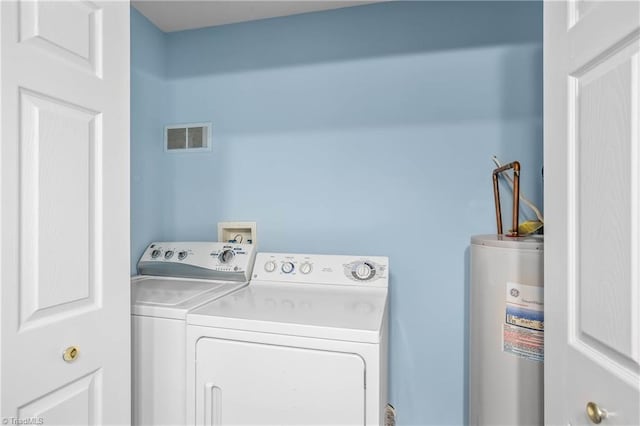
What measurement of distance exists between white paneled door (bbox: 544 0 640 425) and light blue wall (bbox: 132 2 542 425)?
85cm

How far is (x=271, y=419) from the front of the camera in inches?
44.5

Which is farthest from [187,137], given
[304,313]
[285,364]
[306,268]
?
Answer: [285,364]

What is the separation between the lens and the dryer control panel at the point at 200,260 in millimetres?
1810

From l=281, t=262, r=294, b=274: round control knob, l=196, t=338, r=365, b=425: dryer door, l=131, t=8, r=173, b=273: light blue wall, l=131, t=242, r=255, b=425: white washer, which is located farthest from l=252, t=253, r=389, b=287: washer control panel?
l=131, t=8, r=173, b=273: light blue wall

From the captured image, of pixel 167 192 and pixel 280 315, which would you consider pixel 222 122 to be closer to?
pixel 167 192

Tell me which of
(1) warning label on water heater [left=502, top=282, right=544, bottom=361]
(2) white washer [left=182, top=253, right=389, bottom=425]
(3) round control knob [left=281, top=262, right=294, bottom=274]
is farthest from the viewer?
(3) round control knob [left=281, top=262, right=294, bottom=274]

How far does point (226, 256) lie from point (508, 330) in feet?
4.48

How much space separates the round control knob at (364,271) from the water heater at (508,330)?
475 millimetres

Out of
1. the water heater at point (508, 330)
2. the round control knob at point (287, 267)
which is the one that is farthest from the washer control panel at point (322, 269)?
the water heater at point (508, 330)

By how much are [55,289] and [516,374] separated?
1.50m

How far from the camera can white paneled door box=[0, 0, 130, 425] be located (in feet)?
2.52

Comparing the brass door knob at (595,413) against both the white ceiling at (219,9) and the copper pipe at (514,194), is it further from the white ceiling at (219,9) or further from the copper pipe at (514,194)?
the white ceiling at (219,9)

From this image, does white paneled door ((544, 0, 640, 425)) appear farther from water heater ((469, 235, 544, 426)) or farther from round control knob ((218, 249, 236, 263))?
round control knob ((218, 249, 236, 263))

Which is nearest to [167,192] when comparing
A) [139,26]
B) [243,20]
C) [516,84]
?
[139,26]
